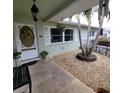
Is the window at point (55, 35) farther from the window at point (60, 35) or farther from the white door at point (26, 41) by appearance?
the white door at point (26, 41)

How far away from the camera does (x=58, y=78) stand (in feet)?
13.6

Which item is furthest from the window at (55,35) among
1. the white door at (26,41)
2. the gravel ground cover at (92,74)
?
the gravel ground cover at (92,74)

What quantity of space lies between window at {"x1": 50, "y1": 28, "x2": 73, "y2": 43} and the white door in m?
1.64

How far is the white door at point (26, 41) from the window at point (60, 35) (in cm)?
164

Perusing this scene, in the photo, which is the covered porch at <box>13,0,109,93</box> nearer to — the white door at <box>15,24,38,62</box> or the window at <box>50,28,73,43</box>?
the white door at <box>15,24,38,62</box>

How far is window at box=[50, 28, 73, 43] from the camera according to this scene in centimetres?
793

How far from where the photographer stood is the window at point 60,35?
793 centimetres

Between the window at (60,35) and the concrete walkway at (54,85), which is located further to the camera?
the window at (60,35)

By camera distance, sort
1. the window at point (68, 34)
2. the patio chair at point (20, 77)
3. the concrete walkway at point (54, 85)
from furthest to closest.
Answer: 1. the window at point (68, 34)
2. the concrete walkway at point (54, 85)
3. the patio chair at point (20, 77)

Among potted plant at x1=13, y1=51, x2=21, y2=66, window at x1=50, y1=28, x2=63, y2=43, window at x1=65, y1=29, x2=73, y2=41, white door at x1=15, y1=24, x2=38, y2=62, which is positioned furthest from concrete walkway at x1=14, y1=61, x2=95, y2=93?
window at x1=65, y1=29, x2=73, y2=41

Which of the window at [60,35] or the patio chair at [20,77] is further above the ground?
the window at [60,35]

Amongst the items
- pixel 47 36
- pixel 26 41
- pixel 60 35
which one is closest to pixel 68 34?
pixel 60 35
